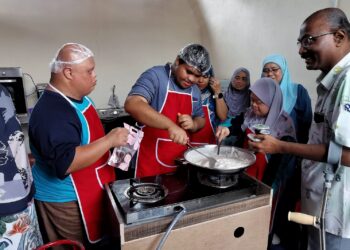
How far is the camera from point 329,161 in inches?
37.9

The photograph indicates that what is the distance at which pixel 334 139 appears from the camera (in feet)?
3.05

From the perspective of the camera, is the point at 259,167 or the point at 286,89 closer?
the point at 259,167

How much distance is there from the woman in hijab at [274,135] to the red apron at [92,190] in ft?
2.52

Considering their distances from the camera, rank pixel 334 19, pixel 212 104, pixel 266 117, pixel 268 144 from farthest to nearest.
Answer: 1. pixel 212 104
2. pixel 266 117
3. pixel 268 144
4. pixel 334 19

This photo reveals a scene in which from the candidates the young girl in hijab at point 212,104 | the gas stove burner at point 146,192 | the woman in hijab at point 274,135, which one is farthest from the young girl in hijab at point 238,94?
the gas stove burner at point 146,192

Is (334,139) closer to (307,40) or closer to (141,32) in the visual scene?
(307,40)

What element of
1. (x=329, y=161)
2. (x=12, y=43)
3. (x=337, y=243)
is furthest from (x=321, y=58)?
(x=12, y=43)

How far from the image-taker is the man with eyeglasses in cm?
92

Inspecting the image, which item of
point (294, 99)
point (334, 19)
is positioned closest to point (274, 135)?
point (294, 99)

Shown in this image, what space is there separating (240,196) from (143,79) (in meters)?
0.82

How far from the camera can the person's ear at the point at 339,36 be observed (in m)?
0.99

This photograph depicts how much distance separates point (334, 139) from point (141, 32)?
10.7ft

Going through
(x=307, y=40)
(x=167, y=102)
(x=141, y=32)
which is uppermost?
(x=141, y=32)

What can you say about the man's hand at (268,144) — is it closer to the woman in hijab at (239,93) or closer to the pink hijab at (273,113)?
the pink hijab at (273,113)
